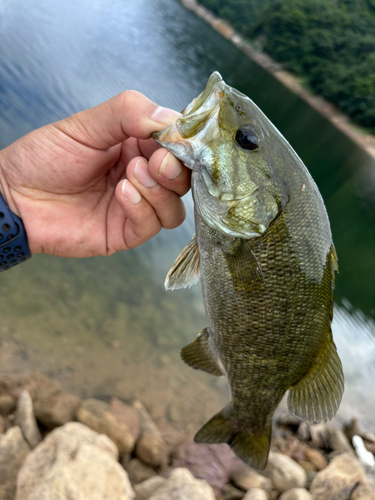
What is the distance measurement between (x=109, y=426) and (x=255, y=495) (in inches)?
69.8

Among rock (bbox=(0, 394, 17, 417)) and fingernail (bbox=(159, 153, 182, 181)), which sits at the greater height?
fingernail (bbox=(159, 153, 182, 181))

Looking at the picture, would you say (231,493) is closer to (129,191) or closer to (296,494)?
(296,494)

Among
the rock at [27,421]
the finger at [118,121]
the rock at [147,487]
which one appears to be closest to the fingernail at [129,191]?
the finger at [118,121]

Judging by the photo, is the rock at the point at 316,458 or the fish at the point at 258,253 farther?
the rock at the point at 316,458

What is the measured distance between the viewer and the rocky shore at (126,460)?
9.33 ft

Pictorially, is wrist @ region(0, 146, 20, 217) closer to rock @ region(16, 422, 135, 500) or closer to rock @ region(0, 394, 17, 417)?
rock @ region(16, 422, 135, 500)

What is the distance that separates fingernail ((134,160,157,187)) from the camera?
83.8 inches

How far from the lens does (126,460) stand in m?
4.04

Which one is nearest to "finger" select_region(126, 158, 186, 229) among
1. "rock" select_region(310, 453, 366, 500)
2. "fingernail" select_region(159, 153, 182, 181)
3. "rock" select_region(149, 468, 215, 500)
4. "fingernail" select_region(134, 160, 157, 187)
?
"fingernail" select_region(134, 160, 157, 187)

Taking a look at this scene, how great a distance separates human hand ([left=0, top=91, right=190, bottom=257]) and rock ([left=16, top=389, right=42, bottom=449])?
211 cm

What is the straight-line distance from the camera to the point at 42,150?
94.6 inches

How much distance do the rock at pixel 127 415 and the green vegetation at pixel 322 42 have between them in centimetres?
→ 3708

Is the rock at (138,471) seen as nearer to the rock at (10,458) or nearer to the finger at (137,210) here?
the rock at (10,458)

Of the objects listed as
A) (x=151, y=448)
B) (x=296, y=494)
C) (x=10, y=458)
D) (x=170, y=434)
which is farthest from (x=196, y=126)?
(x=170, y=434)
